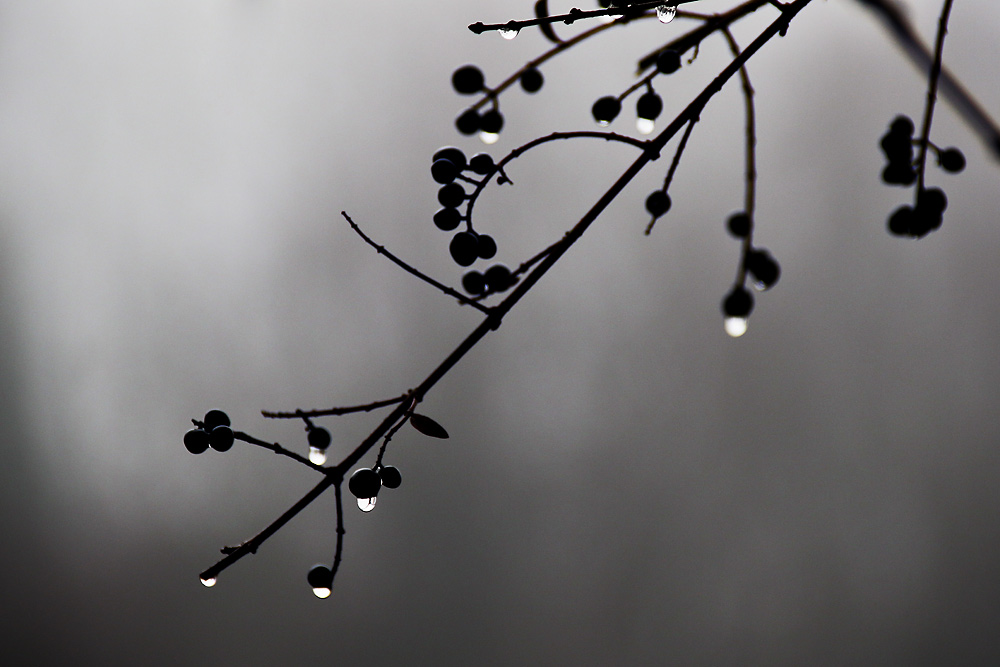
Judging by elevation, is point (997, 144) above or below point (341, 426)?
below

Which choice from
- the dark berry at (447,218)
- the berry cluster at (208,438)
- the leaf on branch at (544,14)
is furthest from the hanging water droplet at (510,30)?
the berry cluster at (208,438)

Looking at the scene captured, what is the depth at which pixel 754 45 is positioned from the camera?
0.53 meters

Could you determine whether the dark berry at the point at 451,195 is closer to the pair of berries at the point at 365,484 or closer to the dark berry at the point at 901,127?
the pair of berries at the point at 365,484

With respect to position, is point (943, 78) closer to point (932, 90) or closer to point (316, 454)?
point (932, 90)

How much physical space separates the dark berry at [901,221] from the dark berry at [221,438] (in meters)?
0.62

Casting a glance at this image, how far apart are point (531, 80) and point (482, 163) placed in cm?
16

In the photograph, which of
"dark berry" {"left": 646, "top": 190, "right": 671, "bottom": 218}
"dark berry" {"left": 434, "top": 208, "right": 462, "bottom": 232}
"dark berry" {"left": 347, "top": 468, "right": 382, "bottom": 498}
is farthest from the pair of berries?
"dark berry" {"left": 646, "top": 190, "right": 671, "bottom": 218}

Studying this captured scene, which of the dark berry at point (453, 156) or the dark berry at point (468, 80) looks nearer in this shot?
the dark berry at point (468, 80)

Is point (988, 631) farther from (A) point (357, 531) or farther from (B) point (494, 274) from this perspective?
(B) point (494, 274)

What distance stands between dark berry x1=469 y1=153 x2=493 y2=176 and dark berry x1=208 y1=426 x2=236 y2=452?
0.37 meters

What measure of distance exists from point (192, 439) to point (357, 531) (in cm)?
272

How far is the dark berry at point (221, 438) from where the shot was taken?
2.31 ft

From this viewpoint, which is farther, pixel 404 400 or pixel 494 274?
pixel 494 274

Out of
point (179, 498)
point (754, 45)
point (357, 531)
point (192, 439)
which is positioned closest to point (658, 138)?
point (754, 45)
